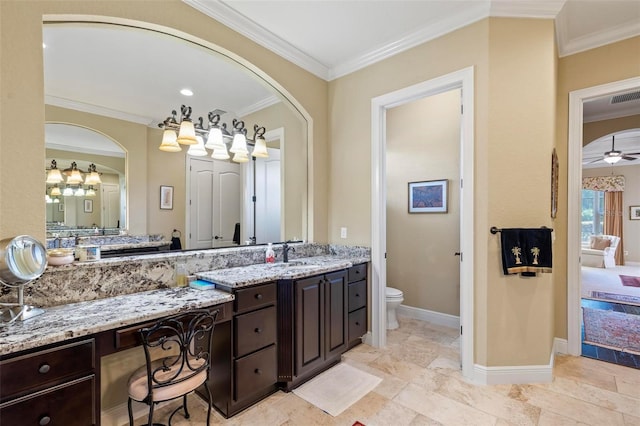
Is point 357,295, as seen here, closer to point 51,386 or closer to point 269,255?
point 269,255

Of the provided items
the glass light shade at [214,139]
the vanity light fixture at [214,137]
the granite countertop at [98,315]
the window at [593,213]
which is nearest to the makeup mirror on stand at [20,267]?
the granite countertop at [98,315]

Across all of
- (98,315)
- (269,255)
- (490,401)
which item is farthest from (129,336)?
(490,401)

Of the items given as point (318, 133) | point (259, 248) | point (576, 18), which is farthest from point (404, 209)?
point (576, 18)

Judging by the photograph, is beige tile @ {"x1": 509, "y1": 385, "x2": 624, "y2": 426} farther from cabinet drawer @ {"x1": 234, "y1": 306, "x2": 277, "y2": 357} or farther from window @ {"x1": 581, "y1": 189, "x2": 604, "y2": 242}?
window @ {"x1": 581, "y1": 189, "x2": 604, "y2": 242}

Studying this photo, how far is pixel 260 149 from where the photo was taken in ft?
9.52

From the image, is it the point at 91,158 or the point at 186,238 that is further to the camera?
the point at 186,238

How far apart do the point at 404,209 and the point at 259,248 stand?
2.08 meters

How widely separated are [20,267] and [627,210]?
1171 cm

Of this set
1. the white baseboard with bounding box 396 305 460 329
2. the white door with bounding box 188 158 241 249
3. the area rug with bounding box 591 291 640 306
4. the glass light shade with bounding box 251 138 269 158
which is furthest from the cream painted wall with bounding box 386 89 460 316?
the area rug with bounding box 591 291 640 306

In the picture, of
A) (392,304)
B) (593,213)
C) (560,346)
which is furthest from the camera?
(593,213)

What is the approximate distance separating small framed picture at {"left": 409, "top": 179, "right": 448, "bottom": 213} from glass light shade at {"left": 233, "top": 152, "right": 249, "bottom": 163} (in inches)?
85.3

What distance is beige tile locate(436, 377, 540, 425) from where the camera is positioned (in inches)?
76.9

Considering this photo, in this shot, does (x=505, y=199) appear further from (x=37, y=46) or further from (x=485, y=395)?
(x=37, y=46)

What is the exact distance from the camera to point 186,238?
7.60 ft
